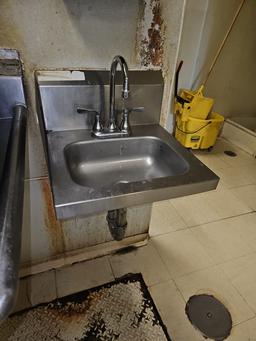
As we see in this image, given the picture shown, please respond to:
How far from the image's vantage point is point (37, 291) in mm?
1177

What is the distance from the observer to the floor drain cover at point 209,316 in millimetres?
1061

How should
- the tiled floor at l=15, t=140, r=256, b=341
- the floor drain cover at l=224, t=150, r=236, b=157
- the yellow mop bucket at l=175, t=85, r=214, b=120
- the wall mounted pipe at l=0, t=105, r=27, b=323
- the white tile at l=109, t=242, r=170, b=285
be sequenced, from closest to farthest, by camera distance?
the wall mounted pipe at l=0, t=105, r=27, b=323, the tiled floor at l=15, t=140, r=256, b=341, the white tile at l=109, t=242, r=170, b=285, the yellow mop bucket at l=175, t=85, r=214, b=120, the floor drain cover at l=224, t=150, r=236, b=157

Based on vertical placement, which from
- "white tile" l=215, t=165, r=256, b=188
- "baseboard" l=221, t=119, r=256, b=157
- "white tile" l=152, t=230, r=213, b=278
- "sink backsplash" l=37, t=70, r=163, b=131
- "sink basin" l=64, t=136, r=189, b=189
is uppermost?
"sink backsplash" l=37, t=70, r=163, b=131

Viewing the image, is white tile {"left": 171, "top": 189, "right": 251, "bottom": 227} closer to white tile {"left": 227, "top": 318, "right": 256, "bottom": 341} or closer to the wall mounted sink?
white tile {"left": 227, "top": 318, "right": 256, "bottom": 341}

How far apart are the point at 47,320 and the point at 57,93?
102 cm

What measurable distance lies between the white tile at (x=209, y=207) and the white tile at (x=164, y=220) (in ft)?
0.17

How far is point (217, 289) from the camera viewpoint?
124 centimetres

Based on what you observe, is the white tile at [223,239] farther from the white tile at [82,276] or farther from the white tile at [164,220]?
the white tile at [82,276]

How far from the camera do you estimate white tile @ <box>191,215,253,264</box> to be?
145 centimetres

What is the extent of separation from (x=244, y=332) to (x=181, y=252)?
1.60 feet

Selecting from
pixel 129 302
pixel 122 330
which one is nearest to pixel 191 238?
pixel 129 302

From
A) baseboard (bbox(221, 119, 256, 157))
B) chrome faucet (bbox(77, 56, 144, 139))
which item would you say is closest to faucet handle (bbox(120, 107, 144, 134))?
chrome faucet (bbox(77, 56, 144, 139))

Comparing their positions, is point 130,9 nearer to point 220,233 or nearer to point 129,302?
point 129,302

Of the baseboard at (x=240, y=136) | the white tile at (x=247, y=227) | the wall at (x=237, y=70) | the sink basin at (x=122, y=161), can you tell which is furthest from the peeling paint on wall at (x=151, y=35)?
the baseboard at (x=240, y=136)
